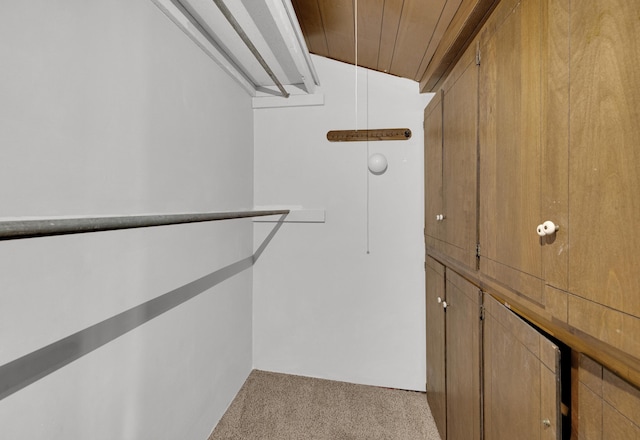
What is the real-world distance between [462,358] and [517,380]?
0.50 meters

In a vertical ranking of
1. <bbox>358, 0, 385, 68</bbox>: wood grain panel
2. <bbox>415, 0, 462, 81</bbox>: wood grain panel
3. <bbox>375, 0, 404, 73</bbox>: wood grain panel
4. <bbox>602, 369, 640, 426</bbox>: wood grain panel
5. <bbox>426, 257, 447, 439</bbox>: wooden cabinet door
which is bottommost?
<bbox>426, 257, 447, 439</bbox>: wooden cabinet door

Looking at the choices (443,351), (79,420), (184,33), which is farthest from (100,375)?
(443,351)

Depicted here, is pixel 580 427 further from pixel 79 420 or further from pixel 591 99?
pixel 79 420

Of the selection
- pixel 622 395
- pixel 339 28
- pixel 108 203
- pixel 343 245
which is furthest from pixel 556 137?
pixel 343 245

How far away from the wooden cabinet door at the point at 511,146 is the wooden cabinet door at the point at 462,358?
266 millimetres

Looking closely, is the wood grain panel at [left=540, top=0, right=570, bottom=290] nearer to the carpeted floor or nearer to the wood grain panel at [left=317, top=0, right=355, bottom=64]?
A: the wood grain panel at [left=317, top=0, right=355, bottom=64]

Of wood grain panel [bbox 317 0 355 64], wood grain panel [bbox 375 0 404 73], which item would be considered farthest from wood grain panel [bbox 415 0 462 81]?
→ wood grain panel [bbox 317 0 355 64]

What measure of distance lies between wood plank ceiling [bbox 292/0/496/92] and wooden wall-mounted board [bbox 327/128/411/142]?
1.12ft

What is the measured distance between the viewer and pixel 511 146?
0.88m

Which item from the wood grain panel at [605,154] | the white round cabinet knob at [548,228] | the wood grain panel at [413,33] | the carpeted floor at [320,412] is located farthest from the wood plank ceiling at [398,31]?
the carpeted floor at [320,412]

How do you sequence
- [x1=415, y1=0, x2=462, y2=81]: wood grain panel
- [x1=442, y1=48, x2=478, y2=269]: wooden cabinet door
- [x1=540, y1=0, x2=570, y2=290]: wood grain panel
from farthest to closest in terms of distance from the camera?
[x1=415, y1=0, x2=462, y2=81]: wood grain panel → [x1=442, y1=48, x2=478, y2=269]: wooden cabinet door → [x1=540, y1=0, x2=570, y2=290]: wood grain panel

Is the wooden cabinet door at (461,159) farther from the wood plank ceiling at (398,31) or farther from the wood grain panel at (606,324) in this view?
the wood grain panel at (606,324)

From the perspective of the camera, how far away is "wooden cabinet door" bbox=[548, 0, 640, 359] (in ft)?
1.60

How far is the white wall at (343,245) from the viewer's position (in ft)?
7.18
